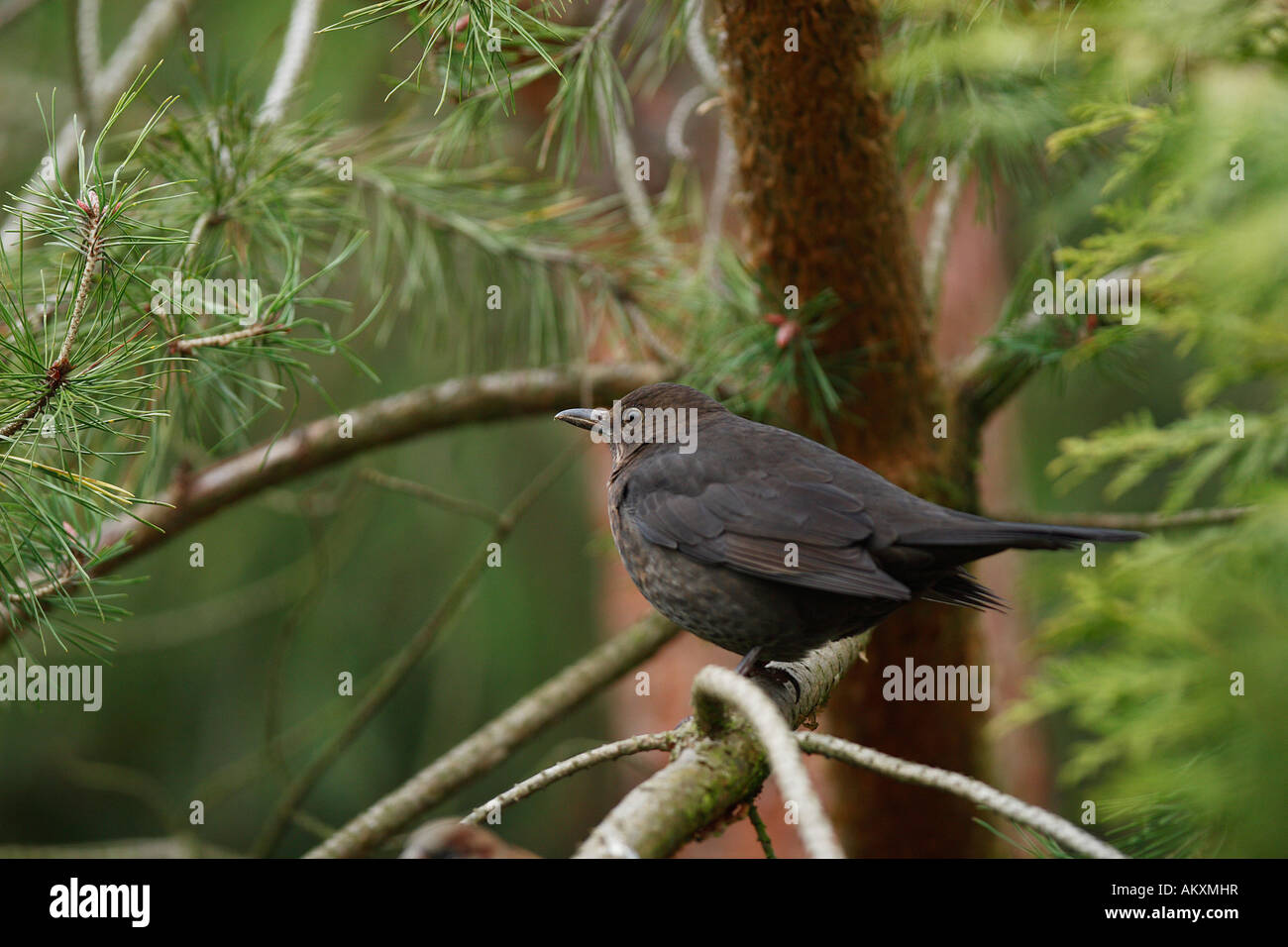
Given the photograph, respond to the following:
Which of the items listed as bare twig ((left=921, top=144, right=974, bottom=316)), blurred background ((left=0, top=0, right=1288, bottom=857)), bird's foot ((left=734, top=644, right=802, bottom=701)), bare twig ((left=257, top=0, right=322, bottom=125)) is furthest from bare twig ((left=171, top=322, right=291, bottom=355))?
bare twig ((left=921, top=144, right=974, bottom=316))

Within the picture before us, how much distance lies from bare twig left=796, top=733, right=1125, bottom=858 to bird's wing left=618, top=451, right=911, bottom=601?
1.62ft

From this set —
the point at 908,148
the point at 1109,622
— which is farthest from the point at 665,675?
the point at 1109,622

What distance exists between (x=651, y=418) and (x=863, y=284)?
0.62m

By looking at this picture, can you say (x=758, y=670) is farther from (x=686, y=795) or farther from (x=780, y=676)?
(x=686, y=795)

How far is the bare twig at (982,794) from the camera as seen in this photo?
1182 millimetres

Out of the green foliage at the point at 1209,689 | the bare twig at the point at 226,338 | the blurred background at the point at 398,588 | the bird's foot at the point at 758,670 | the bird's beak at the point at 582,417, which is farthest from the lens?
the blurred background at the point at 398,588

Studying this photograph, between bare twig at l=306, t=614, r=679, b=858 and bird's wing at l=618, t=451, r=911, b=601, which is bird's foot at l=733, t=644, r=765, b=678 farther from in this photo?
bare twig at l=306, t=614, r=679, b=858

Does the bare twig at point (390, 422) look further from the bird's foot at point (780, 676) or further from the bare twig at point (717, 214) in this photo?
the bird's foot at point (780, 676)

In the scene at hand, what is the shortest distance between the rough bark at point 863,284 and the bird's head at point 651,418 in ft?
1.29

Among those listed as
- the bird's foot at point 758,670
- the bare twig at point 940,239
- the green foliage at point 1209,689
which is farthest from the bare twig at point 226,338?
the bare twig at point 940,239

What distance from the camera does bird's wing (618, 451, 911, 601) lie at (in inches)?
79.8

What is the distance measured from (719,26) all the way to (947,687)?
1800 millimetres

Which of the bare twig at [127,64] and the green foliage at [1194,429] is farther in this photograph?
the bare twig at [127,64]

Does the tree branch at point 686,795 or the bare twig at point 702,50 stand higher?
the bare twig at point 702,50
